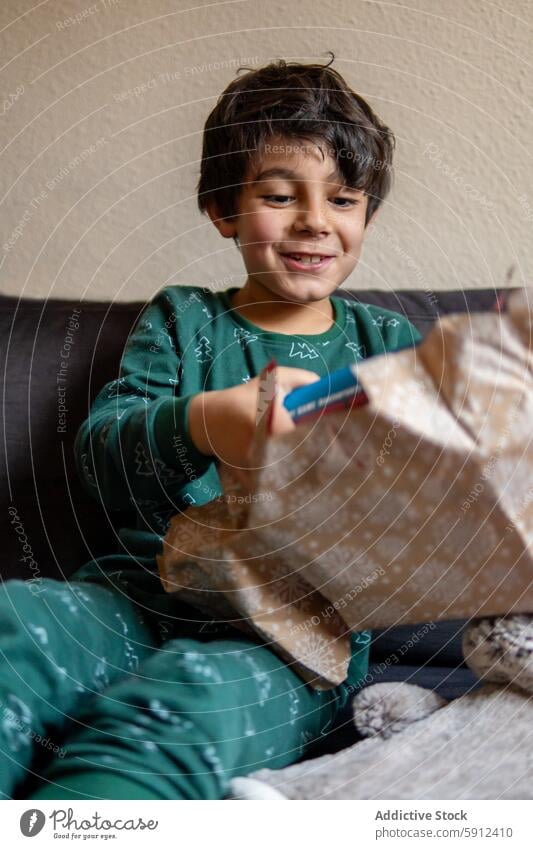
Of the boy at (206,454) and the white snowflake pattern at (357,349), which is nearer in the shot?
the boy at (206,454)

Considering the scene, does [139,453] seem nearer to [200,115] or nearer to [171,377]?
[171,377]

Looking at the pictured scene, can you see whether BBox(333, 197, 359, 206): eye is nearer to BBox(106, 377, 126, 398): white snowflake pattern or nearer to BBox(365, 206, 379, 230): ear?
BBox(365, 206, 379, 230): ear

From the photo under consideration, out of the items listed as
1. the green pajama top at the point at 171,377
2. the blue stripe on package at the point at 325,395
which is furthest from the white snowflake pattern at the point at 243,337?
the blue stripe on package at the point at 325,395

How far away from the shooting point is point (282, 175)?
0.41 meters

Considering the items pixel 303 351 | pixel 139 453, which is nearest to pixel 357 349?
pixel 303 351

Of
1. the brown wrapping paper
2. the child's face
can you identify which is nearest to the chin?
the child's face

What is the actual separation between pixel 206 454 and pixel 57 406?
0.54 feet

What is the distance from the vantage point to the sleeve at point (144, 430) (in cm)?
37

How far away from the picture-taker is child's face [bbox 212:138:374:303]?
407 mm

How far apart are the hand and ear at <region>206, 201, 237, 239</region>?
110 millimetres

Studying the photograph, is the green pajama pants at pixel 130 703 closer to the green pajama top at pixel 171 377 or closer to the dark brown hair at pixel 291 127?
the green pajama top at pixel 171 377

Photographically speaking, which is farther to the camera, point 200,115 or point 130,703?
point 200,115

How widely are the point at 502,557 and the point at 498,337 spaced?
0.08 m
